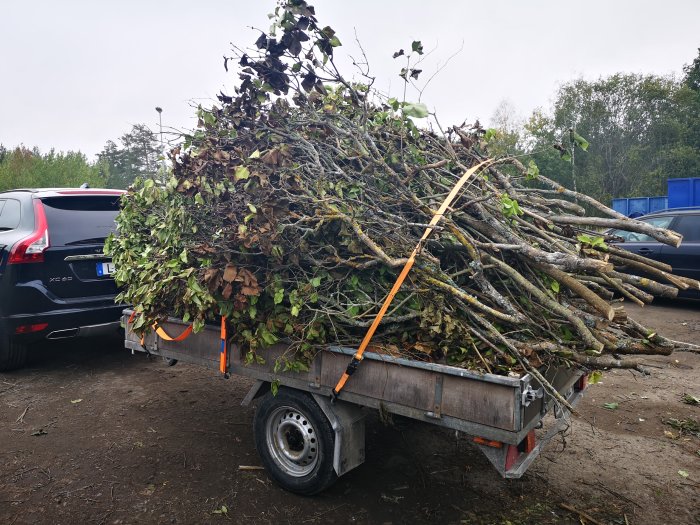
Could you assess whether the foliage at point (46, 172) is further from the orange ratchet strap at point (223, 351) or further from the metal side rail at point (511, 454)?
the metal side rail at point (511, 454)

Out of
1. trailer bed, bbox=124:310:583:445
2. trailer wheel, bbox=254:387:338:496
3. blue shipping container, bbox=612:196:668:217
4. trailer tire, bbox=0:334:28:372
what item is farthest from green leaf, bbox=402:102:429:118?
blue shipping container, bbox=612:196:668:217

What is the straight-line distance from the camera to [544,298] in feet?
9.46

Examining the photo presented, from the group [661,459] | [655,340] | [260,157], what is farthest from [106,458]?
[661,459]

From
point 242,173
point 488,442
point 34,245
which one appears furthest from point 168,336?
point 488,442

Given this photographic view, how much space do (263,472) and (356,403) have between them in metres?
1.11

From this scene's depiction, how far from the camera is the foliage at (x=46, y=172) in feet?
86.0

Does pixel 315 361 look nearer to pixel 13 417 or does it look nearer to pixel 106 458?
pixel 106 458

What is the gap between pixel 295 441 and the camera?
131 inches

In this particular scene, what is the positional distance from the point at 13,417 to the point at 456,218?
418cm

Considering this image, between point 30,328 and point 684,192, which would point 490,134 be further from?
point 684,192

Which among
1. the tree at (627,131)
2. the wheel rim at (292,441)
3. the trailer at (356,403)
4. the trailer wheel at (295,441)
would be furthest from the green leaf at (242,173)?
the tree at (627,131)

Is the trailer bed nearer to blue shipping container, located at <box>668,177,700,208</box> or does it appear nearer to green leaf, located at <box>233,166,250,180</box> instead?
green leaf, located at <box>233,166,250,180</box>

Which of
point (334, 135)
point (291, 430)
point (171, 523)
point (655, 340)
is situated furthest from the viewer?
point (334, 135)

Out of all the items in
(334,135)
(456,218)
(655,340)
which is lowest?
(655,340)
